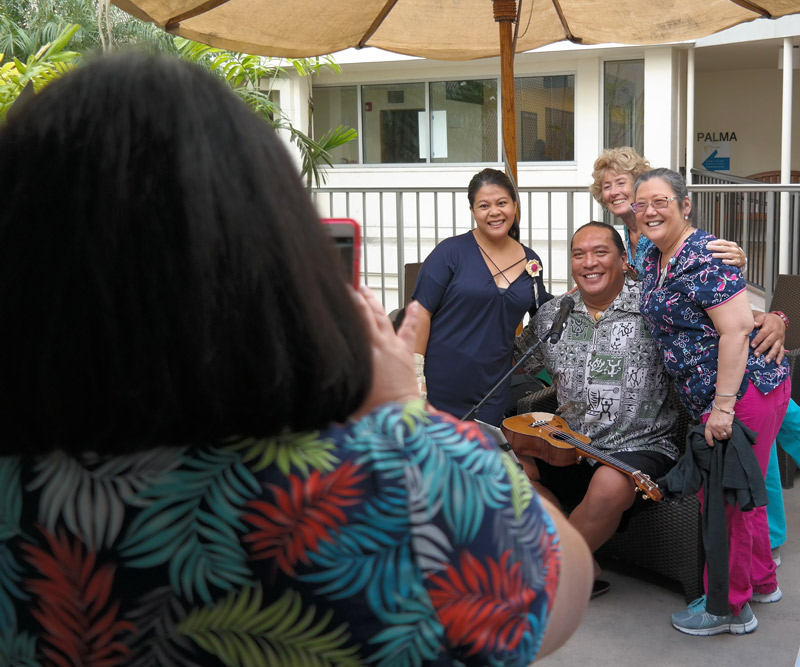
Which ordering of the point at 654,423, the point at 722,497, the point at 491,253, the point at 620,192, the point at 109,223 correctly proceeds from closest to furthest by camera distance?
the point at 109,223 < the point at 722,497 < the point at 654,423 < the point at 491,253 < the point at 620,192

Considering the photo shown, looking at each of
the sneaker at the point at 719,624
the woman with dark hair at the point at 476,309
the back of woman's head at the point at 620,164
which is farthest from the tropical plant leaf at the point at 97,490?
the back of woman's head at the point at 620,164

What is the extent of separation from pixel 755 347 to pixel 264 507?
9.69 ft

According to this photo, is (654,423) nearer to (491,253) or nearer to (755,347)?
(755,347)

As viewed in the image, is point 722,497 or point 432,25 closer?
point 722,497

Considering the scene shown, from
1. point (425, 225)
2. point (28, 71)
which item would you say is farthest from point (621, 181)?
point (425, 225)

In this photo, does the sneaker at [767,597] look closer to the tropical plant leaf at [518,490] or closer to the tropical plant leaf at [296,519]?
the tropical plant leaf at [518,490]

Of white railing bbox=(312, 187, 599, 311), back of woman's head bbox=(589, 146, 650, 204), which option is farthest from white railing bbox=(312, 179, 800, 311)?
back of woman's head bbox=(589, 146, 650, 204)

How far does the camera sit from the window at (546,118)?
41.3 ft

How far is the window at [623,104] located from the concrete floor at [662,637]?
948 centimetres

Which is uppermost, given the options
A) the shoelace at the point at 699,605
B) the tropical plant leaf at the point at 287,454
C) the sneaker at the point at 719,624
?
the tropical plant leaf at the point at 287,454

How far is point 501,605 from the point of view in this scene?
94 cm

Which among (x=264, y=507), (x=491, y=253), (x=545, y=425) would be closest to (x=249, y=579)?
(x=264, y=507)

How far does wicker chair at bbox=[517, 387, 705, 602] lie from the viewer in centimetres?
372

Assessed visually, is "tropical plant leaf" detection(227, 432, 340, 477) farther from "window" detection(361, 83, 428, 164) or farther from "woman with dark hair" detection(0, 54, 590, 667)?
"window" detection(361, 83, 428, 164)
